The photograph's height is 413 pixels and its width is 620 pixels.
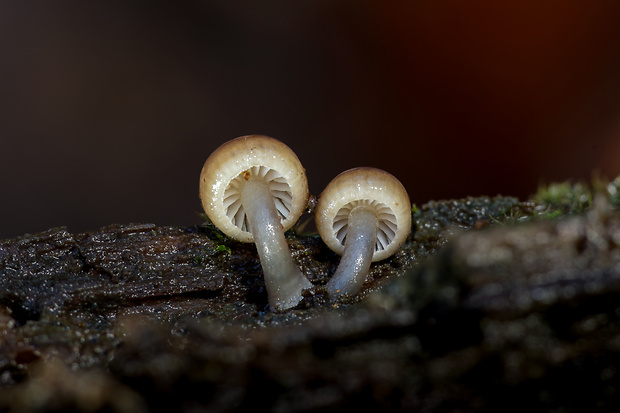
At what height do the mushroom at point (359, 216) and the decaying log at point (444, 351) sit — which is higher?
the mushroom at point (359, 216)

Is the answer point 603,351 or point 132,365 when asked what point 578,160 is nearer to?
point 603,351

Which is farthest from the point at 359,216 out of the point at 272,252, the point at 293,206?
the point at 272,252

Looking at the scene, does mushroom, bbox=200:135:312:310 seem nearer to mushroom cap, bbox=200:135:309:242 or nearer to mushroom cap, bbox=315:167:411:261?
mushroom cap, bbox=200:135:309:242

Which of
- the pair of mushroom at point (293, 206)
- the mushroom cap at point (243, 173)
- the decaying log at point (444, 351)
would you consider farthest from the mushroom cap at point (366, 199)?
the decaying log at point (444, 351)

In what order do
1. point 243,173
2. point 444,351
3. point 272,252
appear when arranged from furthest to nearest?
point 243,173 < point 272,252 < point 444,351

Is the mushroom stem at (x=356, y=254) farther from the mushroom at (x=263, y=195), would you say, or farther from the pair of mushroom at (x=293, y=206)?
the mushroom at (x=263, y=195)

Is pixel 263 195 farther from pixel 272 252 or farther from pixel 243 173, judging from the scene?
pixel 272 252

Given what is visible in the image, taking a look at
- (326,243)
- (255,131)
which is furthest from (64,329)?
(255,131)
